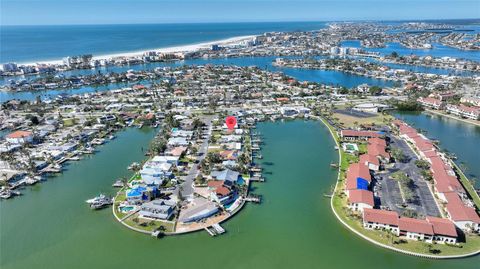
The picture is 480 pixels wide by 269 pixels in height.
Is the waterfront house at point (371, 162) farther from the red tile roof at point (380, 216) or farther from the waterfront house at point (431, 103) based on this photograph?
the waterfront house at point (431, 103)

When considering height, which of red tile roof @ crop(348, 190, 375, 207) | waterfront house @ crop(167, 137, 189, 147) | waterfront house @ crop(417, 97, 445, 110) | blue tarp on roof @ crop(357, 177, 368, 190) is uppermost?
waterfront house @ crop(417, 97, 445, 110)

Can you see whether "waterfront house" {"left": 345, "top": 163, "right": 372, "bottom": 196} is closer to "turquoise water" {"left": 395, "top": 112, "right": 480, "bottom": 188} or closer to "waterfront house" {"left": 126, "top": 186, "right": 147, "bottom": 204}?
"turquoise water" {"left": 395, "top": 112, "right": 480, "bottom": 188}

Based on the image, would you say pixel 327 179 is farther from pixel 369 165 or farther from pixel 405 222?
pixel 405 222

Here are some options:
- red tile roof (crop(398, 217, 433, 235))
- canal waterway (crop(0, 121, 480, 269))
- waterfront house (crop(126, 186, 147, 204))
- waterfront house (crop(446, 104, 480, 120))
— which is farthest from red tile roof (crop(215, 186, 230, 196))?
waterfront house (crop(446, 104, 480, 120))

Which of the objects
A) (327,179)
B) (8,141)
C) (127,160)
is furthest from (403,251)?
(8,141)

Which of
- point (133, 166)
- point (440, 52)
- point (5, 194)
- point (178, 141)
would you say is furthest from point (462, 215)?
point (440, 52)

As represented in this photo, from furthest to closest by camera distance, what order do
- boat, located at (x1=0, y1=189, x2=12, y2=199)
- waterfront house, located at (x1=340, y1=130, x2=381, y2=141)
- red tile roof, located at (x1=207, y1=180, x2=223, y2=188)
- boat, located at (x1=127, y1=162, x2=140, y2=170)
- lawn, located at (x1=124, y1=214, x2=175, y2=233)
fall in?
waterfront house, located at (x1=340, y1=130, x2=381, y2=141), boat, located at (x1=127, y1=162, x2=140, y2=170), boat, located at (x1=0, y1=189, x2=12, y2=199), red tile roof, located at (x1=207, y1=180, x2=223, y2=188), lawn, located at (x1=124, y1=214, x2=175, y2=233)

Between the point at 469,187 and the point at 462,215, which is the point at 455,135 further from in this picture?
the point at 462,215
